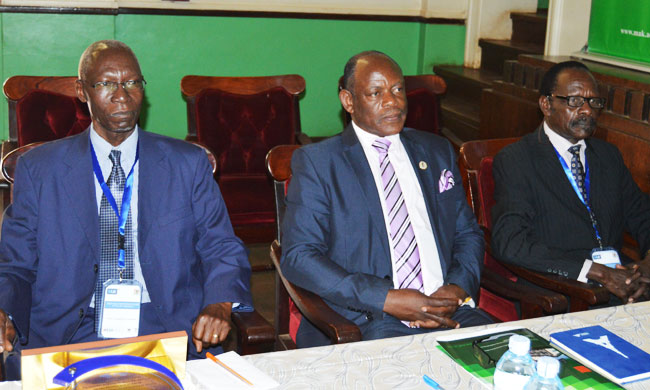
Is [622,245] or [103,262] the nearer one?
[103,262]

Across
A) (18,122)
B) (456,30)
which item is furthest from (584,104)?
(456,30)

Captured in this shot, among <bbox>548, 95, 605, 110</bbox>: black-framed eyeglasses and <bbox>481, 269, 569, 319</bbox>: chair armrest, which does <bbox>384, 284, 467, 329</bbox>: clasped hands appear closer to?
<bbox>481, 269, 569, 319</bbox>: chair armrest

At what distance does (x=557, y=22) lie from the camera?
473 centimetres

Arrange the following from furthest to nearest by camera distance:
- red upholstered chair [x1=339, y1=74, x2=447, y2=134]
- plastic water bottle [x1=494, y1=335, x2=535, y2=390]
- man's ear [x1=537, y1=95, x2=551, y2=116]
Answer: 1. red upholstered chair [x1=339, y1=74, x2=447, y2=134]
2. man's ear [x1=537, y1=95, x2=551, y2=116]
3. plastic water bottle [x1=494, y1=335, x2=535, y2=390]

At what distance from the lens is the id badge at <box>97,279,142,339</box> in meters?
2.14

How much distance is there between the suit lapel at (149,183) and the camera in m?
2.29

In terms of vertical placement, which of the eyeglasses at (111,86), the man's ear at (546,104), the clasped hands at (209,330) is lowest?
the clasped hands at (209,330)

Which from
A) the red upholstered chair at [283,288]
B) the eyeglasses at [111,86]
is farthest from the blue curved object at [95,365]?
the eyeglasses at [111,86]

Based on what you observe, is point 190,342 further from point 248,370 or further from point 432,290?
point 432,290

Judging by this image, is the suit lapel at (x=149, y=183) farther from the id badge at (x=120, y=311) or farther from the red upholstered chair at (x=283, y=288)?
the red upholstered chair at (x=283, y=288)

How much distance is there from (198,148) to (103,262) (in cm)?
49

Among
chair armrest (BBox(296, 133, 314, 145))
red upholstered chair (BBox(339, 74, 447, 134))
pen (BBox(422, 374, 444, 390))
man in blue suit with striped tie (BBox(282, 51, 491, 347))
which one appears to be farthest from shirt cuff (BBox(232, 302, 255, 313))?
red upholstered chair (BBox(339, 74, 447, 134))

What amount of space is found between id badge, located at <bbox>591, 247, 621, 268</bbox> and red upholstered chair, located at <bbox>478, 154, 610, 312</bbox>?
0.26m

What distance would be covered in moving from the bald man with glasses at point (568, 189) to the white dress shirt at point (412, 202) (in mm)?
400
